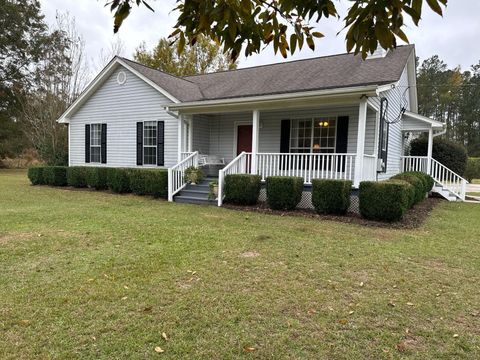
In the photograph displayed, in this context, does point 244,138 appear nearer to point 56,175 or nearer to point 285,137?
point 285,137

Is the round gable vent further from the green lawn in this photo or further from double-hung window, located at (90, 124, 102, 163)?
the green lawn

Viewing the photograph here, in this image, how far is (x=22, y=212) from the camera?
25.3 ft

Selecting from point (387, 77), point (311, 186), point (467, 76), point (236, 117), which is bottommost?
point (311, 186)

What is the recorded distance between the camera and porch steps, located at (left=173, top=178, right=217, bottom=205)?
9766 mm

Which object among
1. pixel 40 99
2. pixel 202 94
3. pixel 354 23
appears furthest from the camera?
pixel 40 99

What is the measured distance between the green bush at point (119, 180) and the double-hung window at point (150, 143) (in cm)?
133

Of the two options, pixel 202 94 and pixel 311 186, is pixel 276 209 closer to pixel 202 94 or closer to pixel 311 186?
pixel 311 186

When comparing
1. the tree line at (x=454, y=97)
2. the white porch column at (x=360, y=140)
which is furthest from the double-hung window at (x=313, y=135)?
the tree line at (x=454, y=97)

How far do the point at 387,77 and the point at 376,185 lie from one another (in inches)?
172

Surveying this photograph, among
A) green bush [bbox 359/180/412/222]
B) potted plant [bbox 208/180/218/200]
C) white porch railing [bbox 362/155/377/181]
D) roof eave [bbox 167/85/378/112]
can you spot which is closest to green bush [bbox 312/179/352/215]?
green bush [bbox 359/180/412/222]

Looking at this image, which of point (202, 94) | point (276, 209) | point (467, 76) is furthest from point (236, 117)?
point (467, 76)

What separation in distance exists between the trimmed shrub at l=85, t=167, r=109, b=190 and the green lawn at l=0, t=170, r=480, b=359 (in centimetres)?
604

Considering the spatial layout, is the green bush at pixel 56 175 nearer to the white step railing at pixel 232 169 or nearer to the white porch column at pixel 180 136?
the white porch column at pixel 180 136

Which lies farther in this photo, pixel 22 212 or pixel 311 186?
pixel 311 186
